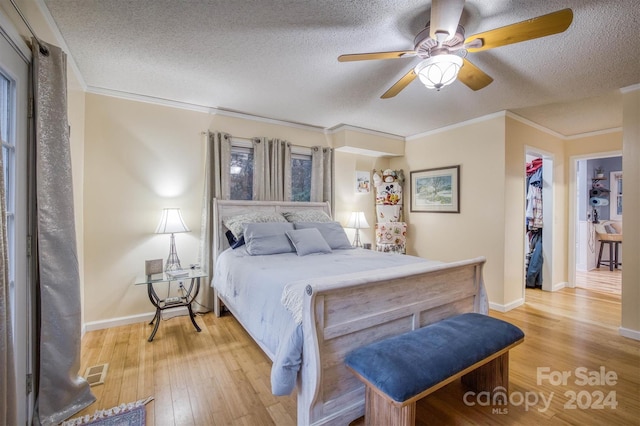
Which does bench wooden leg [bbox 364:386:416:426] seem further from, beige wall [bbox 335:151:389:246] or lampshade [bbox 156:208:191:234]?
beige wall [bbox 335:151:389:246]

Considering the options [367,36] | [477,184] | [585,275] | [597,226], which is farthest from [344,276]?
[597,226]

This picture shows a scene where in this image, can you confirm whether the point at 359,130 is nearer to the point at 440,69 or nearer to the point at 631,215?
the point at 440,69

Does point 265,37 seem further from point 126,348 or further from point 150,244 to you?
point 126,348

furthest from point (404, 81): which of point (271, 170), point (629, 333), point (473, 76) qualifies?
point (629, 333)

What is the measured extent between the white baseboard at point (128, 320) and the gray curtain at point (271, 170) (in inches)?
63.7

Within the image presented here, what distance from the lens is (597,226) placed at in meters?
6.01

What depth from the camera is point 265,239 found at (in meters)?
2.91

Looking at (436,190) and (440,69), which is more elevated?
(440,69)

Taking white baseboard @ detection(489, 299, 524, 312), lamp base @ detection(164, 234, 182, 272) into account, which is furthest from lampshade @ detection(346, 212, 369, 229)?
lamp base @ detection(164, 234, 182, 272)

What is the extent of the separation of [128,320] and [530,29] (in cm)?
410

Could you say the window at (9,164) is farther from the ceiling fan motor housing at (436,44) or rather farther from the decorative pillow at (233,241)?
the ceiling fan motor housing at (436,44)

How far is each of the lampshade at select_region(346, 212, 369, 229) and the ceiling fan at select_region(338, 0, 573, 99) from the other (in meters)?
2.45

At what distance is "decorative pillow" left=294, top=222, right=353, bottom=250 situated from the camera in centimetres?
329

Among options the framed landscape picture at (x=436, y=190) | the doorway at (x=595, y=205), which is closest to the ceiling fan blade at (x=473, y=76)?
the framed landscape picture at (x=436, y=190)
